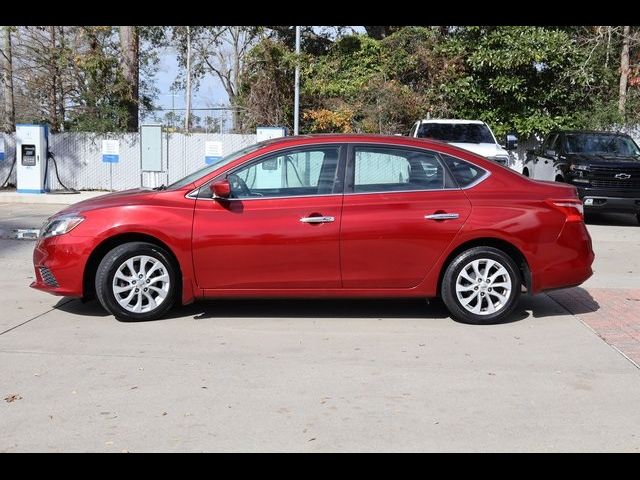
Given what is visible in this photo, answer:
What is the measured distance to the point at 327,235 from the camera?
6.13 metres

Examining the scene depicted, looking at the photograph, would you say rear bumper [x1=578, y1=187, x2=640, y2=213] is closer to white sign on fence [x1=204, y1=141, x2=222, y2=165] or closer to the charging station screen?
white sign on fence [x1=204, y1=141, x2=222, y2=165]

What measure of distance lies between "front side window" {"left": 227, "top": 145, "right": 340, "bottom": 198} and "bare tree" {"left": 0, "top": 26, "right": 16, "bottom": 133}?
1595 cm

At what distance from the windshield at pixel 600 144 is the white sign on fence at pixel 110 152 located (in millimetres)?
11325

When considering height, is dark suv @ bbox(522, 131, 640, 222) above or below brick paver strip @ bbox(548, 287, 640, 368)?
above

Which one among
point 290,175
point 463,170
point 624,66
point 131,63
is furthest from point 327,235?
point 624,66

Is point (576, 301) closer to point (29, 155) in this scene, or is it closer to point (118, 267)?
point (118, 267)

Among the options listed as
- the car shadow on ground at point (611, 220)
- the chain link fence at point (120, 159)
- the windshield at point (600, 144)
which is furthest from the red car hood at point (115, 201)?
the chain link fence at point (120, 159)

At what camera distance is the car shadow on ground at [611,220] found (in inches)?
563

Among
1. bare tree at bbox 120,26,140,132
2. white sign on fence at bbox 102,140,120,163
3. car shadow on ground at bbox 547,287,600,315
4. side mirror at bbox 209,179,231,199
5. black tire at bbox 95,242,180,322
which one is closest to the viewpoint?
side mirror at bbox 209,179,231,199

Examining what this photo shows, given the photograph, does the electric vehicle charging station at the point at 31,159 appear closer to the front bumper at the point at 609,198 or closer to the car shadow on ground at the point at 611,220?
the front bumper at the point at 609,198

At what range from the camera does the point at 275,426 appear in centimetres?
416

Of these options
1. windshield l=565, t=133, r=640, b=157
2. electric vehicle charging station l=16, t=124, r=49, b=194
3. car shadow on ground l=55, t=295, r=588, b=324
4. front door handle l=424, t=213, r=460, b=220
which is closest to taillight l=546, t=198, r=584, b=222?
front door handle l=424, t=213, r=460, b=220

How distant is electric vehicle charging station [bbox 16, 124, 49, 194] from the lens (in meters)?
17.3
